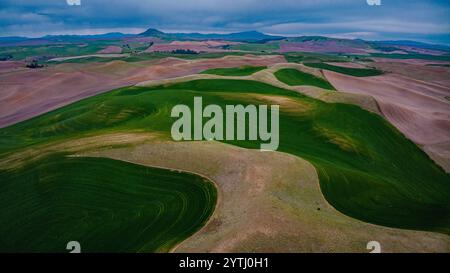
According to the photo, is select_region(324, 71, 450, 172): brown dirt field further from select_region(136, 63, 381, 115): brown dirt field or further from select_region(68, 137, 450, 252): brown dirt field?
select_region(68, 137, 450, 252): brown dirt field

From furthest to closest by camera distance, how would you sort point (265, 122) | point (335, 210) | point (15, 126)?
point (15, 126) < point (265, 122) < point (335, 210)

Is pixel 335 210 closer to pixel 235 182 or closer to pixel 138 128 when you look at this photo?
pixel 235 182

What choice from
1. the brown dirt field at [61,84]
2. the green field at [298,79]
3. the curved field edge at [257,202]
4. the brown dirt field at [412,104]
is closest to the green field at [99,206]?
the curved field edge at [257,202]

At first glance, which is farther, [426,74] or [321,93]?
[426,74]

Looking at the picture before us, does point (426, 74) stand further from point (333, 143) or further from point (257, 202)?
point (257, 202)

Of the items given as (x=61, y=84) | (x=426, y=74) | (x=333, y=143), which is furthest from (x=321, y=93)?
(x=426, y=74)

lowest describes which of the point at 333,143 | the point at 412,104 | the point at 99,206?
the point at 99,206
